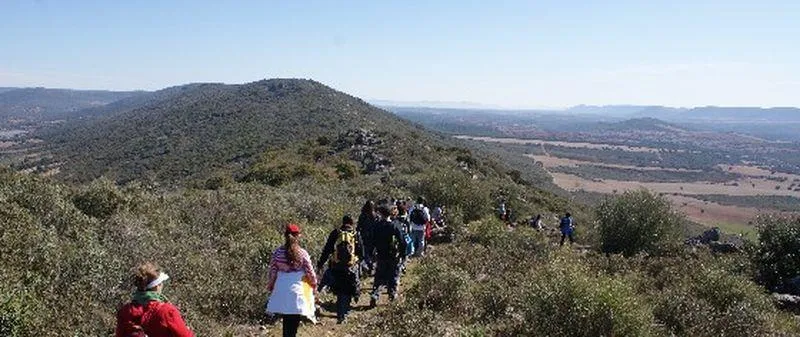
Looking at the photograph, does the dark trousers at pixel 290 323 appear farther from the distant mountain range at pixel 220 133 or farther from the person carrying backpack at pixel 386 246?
the distant mountain range at pixel 220 133

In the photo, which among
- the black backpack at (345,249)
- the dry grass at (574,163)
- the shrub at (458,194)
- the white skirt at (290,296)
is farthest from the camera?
the dry grass at (574,163)

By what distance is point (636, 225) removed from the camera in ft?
78.5

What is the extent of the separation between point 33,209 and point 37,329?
7.60 m

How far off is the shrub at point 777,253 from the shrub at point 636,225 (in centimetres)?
390

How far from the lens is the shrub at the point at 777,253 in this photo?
18844 millimetres

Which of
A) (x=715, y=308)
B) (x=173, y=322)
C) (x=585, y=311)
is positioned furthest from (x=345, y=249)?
(x=715, y=308)

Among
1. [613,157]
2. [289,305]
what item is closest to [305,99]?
[289,305]

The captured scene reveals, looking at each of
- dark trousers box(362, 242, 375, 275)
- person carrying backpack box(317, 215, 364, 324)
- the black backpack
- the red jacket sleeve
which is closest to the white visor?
the red jacket sleeve

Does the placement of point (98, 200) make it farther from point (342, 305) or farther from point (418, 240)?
point (342, 305)

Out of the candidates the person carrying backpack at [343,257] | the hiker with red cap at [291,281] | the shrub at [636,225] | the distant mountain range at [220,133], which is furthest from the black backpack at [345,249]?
the distant mountain range at [220,133]

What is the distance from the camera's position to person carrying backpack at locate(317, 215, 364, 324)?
9328 mm

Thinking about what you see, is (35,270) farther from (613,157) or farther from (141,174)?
(613,157)

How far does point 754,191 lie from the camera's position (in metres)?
135

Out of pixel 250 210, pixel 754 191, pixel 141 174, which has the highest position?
pixel 250 210
